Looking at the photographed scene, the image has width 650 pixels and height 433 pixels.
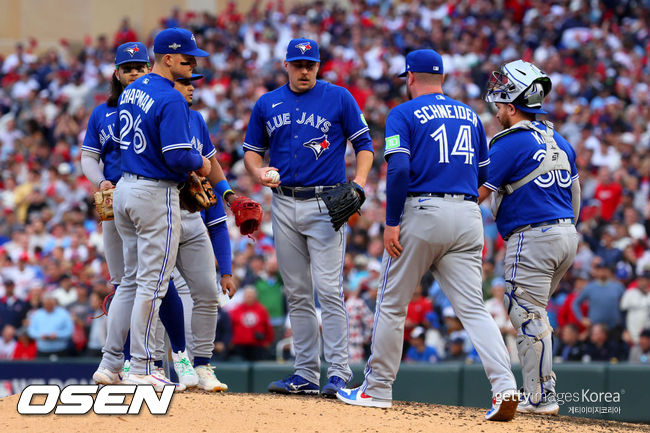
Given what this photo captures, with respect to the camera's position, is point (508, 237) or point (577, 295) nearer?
point (508, 237)

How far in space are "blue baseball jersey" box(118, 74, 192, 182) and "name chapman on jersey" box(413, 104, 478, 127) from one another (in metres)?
1.48

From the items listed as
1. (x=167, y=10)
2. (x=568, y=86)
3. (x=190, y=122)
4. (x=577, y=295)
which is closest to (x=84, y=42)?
(x=167, y=10)

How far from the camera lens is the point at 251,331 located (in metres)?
11.9

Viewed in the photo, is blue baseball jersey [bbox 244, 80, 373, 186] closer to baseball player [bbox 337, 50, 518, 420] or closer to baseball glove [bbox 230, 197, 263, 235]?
baseball glove [bbox 230, 197, 263, 235]

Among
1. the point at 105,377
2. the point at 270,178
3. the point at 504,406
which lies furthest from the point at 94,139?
the point at 504,406

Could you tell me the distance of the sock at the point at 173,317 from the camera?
6359 millimetres

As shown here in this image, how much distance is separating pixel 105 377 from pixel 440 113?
275 centimetres

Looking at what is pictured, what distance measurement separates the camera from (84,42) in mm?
25734

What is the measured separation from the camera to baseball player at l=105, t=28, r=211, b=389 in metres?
5.89

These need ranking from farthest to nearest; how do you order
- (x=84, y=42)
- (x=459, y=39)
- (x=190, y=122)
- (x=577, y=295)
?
(x=84, y=42), (x=459, y=39), (x=577, y=295), (x=190, y=122)

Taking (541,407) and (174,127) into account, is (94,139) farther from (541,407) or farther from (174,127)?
(541,407)

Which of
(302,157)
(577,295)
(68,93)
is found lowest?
(577,295)

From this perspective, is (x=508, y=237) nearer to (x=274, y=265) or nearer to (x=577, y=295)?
(x=577, y=295)

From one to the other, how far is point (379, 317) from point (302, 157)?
1.30 meters
